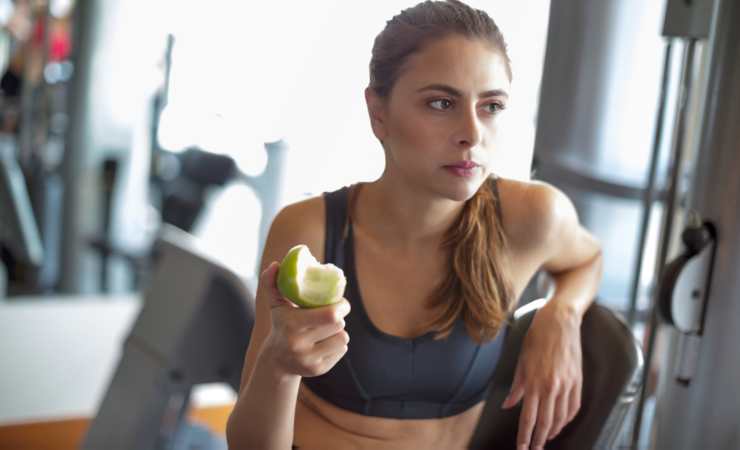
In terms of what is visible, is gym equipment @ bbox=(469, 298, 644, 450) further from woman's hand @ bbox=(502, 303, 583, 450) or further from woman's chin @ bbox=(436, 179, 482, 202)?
woman's chin @ bbox=(436, 179, 482, 202)

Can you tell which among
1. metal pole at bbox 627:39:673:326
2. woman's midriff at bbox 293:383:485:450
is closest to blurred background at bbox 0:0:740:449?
metal pole at bbox 627:39:673:326

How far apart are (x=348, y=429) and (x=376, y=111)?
0.55 ft

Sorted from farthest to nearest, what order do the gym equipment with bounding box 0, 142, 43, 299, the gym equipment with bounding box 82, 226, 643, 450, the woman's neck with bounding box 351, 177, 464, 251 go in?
1. the gym equipment with bounding box 0, 142, 43, 299
2. the gym equipment with bounding box 82, 226, 643, 450
3. the woman's neck with bounding box 351, 177, 464, 251

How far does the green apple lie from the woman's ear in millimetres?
104

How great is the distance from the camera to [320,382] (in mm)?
478

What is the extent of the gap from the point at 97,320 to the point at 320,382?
1.61 metres

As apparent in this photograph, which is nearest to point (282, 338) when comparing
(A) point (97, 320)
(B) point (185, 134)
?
(B) point (185, 134)

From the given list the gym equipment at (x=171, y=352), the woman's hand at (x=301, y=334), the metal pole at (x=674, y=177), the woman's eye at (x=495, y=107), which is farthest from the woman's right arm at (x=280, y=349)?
the gym equipment at (x=171, y=352)

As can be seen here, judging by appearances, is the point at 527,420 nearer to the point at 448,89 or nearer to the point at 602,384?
the point at 602,384

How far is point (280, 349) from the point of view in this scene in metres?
0.40

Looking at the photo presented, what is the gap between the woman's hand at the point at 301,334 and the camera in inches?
15.2

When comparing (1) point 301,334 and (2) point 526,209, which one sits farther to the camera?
(2) point 526,209

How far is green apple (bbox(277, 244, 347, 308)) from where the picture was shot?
38cm

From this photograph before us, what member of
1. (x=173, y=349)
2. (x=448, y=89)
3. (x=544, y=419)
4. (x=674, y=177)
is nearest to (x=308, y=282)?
(x=448, y=89)
